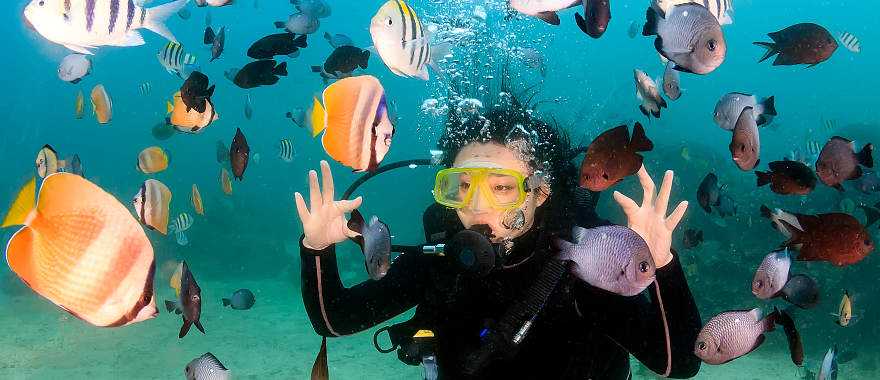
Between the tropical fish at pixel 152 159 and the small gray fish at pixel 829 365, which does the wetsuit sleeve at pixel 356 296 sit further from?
the tropical fish at pixel 152 159

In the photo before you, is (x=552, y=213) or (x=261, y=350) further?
(x=261, y=350)

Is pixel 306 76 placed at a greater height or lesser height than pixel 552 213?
lesser

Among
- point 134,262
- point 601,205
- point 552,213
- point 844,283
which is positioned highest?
point 134,262

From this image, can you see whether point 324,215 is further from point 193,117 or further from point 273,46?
point 273,46

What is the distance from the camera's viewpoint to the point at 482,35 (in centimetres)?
717

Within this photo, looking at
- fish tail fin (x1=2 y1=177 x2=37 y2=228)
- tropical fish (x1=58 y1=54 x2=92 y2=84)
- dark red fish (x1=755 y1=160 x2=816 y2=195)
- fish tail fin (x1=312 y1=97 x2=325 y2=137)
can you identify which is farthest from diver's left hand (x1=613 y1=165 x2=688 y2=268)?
tropical fish (x1=58 y1=54 x2=92 y2=84)

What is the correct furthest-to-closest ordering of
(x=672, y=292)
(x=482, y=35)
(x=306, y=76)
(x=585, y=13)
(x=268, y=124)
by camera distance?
(x=306, y=76)
(x=268, y=124)
(x=482, y=35)
(x=672, y=292)
(x=585, y=13)

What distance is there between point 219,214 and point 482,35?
1534 cm

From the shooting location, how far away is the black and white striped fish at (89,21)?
2.48 meters

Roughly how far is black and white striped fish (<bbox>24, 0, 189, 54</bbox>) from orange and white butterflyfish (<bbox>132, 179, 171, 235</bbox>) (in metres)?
1.11

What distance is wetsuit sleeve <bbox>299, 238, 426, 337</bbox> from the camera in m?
3.62

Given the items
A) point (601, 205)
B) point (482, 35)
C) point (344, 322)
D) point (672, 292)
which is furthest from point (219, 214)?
point (672, 292)

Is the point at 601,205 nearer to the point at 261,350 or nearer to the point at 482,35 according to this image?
the point at 482,35

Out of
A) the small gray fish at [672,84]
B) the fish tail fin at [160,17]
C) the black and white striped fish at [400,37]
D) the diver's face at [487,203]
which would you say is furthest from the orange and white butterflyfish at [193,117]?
the small gray fish at [672,84]
